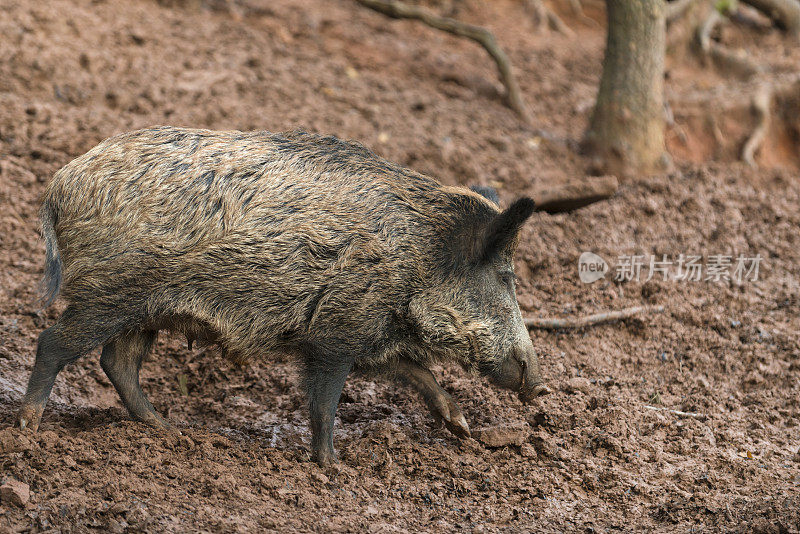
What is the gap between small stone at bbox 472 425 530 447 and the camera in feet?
16.4

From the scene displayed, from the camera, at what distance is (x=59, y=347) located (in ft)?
14.3

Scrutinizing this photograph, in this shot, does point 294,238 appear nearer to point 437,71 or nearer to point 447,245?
point 447,245

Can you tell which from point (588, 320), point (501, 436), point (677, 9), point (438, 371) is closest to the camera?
point (501, 436)

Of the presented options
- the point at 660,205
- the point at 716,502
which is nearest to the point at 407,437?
the point at 716,502

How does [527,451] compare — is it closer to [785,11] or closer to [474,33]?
[474,33]

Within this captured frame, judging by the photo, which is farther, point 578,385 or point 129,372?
point 578,385

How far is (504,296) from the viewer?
191 inches

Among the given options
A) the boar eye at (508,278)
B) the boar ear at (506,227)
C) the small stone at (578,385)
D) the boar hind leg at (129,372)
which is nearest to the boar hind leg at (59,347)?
the boar hind leg at (129,372)

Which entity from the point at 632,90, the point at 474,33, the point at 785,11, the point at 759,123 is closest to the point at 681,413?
the point at 632,90

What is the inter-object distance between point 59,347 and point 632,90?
6.17 meters

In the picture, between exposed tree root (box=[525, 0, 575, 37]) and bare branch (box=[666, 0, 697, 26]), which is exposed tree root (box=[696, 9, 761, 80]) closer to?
bare branch (box=[666, 0, 697, 26])

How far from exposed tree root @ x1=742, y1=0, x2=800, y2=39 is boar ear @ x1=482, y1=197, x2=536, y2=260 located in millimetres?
9200

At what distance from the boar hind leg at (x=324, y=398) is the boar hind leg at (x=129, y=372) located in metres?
0.90

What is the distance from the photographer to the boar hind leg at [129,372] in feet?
15.8
